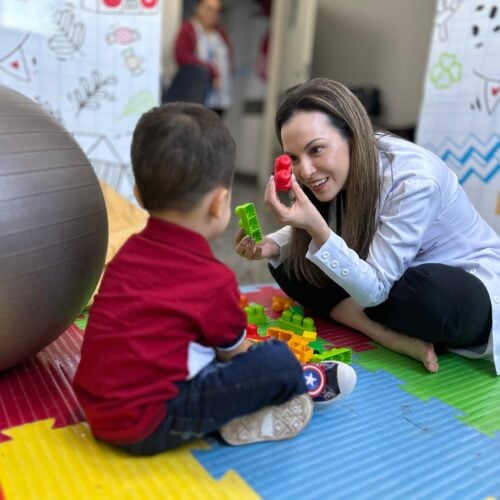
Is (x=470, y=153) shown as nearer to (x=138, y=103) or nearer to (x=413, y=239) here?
(x=413, y=239)

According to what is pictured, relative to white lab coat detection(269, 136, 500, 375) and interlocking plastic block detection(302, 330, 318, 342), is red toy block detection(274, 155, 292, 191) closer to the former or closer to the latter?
white lab coat detection(269, 136, 500, 375)

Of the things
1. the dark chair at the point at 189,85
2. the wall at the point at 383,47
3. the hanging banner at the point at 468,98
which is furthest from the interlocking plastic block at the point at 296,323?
the wall at the point at 383,47

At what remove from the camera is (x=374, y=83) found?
3240 millimetres

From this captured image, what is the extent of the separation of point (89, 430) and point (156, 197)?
38cm

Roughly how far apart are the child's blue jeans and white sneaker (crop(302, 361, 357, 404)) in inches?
5.0

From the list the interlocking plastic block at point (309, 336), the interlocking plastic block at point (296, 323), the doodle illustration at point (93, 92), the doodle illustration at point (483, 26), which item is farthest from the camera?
the doodle illustration at point (93, 92)

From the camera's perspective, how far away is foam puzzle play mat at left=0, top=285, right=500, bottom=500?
27.5 inches

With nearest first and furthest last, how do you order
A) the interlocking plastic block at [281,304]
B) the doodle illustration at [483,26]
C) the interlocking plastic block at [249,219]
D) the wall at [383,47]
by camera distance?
the interlocking plastic block at [249,219] → the interlocking plastic block at [281,304] → the doodle illustration at [483,26] → the wall at [383,47]

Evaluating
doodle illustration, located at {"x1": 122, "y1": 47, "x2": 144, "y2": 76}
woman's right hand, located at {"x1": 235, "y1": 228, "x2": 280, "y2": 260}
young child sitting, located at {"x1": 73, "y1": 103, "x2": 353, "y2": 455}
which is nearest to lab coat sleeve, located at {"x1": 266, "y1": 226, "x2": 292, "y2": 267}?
woman's right hand, located at {"x1": 235, "y1": 228, "x2": 280, "y2": 260}

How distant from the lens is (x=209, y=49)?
3.21 meters

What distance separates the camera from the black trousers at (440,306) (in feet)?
3.43

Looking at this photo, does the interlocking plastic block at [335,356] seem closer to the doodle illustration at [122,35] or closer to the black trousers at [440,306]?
the black trousers at [440,306]

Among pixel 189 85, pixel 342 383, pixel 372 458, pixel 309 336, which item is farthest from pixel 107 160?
pixel 372 458

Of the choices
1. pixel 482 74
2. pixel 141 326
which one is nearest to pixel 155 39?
pixel 482 74
